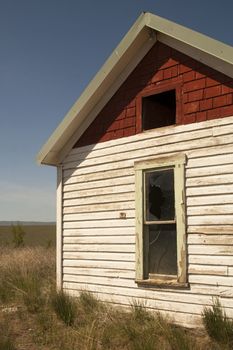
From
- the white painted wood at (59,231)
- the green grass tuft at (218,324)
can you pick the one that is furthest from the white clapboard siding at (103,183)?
the green grass tuft at (218,324)

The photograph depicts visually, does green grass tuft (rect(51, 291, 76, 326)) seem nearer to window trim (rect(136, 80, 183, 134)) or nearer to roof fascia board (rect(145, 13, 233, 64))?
window trim (rect(136, 80, 183, 134))

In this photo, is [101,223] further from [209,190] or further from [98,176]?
[209,190]

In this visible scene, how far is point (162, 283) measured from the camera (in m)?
7.28

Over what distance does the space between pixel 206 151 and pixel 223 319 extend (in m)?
2.49

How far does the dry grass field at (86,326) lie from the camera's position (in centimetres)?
611

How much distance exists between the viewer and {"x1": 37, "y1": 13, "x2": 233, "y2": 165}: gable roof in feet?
22.9

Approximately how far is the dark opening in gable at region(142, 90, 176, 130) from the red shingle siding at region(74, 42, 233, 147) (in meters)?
0.20

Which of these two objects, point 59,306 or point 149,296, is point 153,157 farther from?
point 59,306

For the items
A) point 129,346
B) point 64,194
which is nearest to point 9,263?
point 64,194

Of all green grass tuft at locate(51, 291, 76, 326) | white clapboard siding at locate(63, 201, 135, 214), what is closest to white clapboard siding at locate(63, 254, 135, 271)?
green grass tuft at locate(51, 291, 76, 326)

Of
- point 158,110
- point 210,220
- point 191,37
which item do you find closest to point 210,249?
point 210,220

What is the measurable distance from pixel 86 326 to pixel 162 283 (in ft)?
4.49

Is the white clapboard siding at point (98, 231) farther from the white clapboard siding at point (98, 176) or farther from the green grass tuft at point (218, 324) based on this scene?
the green grass tuft at point (218, 324)

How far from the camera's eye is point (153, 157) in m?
7.83
